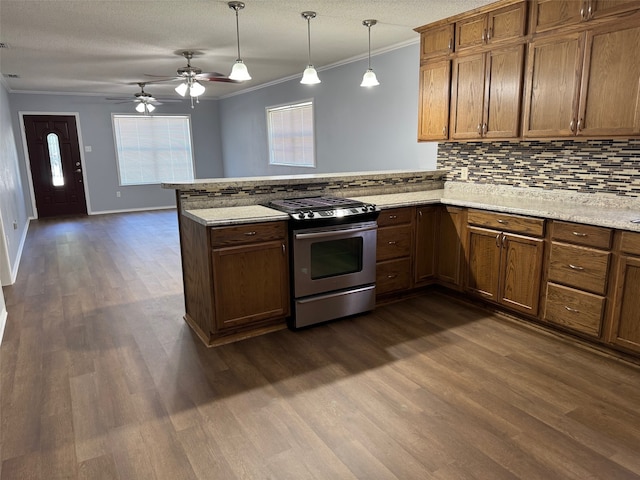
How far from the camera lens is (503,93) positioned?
11.1ft

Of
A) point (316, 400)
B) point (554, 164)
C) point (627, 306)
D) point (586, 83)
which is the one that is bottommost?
point (316, 400)

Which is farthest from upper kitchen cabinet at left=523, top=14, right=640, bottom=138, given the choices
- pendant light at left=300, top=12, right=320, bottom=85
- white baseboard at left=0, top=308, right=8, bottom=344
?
white baseboard at left=0, top=308, right=8, bottom=344

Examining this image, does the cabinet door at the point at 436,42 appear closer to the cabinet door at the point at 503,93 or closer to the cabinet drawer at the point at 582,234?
the cabinet door at the point at 503,93

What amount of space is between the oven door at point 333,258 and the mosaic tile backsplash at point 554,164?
138 centimetres

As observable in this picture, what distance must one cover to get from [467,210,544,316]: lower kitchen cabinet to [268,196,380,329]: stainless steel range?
0.81 meters

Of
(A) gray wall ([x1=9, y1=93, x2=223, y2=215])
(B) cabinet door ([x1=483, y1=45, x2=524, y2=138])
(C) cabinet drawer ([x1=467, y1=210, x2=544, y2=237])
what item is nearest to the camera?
(C) cabinet drawer ([x1=467, y1=210, x2=544, y2=237])

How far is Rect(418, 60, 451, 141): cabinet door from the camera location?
3854 mm

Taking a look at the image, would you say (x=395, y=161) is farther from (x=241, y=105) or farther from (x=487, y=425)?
(x=241, y=105)

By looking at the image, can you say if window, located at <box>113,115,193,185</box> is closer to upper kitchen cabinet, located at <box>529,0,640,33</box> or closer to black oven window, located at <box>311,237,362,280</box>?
black oven window, located at <box>311,237,362,280</box>

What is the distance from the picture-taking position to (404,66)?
4723mm

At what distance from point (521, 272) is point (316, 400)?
1783mm

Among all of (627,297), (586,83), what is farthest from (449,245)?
(586,83)

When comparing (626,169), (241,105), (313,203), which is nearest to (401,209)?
(313,203)

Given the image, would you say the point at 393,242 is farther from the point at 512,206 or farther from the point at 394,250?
the point at 512,206
